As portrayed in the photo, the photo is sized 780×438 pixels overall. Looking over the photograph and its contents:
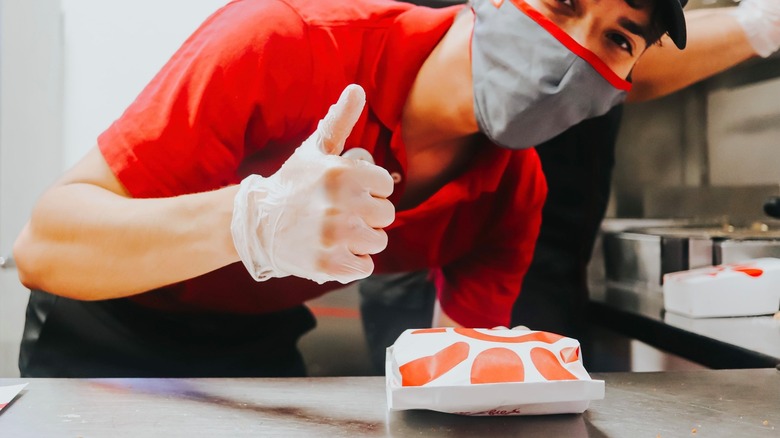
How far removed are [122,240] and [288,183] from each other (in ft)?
1.24

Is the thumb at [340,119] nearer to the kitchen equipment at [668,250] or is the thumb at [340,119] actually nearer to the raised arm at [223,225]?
the raised arm at [223,225]

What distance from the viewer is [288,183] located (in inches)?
40.8

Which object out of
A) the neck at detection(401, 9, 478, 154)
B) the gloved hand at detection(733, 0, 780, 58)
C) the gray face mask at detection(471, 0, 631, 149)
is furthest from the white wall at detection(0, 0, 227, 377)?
the gloved hand at detection(733, 0, 780, 58)

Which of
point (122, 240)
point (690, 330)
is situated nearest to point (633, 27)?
point (690, 330)

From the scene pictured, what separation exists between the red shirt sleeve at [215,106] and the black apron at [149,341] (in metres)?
0.36

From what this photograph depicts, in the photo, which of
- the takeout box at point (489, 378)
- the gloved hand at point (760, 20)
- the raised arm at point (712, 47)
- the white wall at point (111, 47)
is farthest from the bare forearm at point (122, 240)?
the gloved hand at point (760, 20)

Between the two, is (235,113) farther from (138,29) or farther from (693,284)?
(693,284)

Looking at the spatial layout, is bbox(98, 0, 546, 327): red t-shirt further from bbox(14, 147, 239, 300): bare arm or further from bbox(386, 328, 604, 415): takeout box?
bbox(386, 328, 604, 415): takeout box

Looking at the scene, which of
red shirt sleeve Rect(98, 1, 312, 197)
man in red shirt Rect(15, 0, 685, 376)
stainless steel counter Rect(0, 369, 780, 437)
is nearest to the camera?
stainless steel counter Rect(0, 369, 780, 437)

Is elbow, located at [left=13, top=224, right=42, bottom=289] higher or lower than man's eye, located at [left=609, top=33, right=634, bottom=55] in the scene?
lower

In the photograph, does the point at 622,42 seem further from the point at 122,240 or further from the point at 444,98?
the point at 122,240

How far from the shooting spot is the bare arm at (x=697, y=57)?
151cm

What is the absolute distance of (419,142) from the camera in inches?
55.6

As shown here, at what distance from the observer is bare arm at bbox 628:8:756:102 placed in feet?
4.95
